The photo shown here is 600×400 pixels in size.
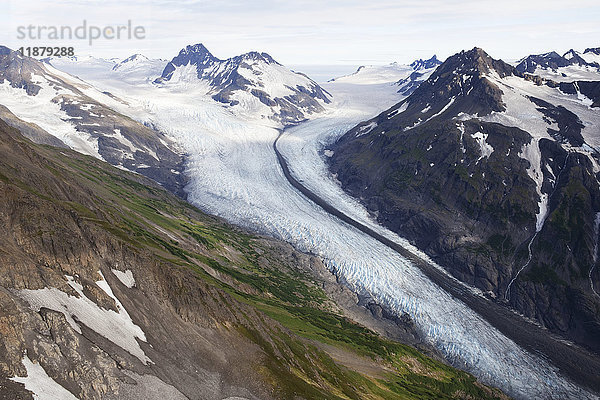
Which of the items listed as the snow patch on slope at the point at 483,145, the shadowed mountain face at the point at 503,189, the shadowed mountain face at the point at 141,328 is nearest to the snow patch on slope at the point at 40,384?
the shadowed mountain face at the point at 141,328

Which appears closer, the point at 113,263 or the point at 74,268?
the point at 74,268

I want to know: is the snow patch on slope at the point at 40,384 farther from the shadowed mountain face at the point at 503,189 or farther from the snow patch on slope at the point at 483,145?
the snow patch on slope at the point at 483,145

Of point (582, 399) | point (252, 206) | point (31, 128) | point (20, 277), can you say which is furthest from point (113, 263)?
point (31, 128)

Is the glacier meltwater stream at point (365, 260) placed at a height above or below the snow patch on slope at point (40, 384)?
below

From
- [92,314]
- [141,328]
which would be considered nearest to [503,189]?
[141,328]

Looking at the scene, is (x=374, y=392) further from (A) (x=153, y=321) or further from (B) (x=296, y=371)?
(A) (x=153, y=321)

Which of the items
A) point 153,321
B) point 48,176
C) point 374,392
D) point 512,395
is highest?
point 48,176

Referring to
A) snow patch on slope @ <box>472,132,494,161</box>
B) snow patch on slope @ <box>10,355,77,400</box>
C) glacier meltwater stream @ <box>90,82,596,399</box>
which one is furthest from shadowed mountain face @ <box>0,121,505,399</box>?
snow patch on slope @ <box>472,132,494,161</box>
